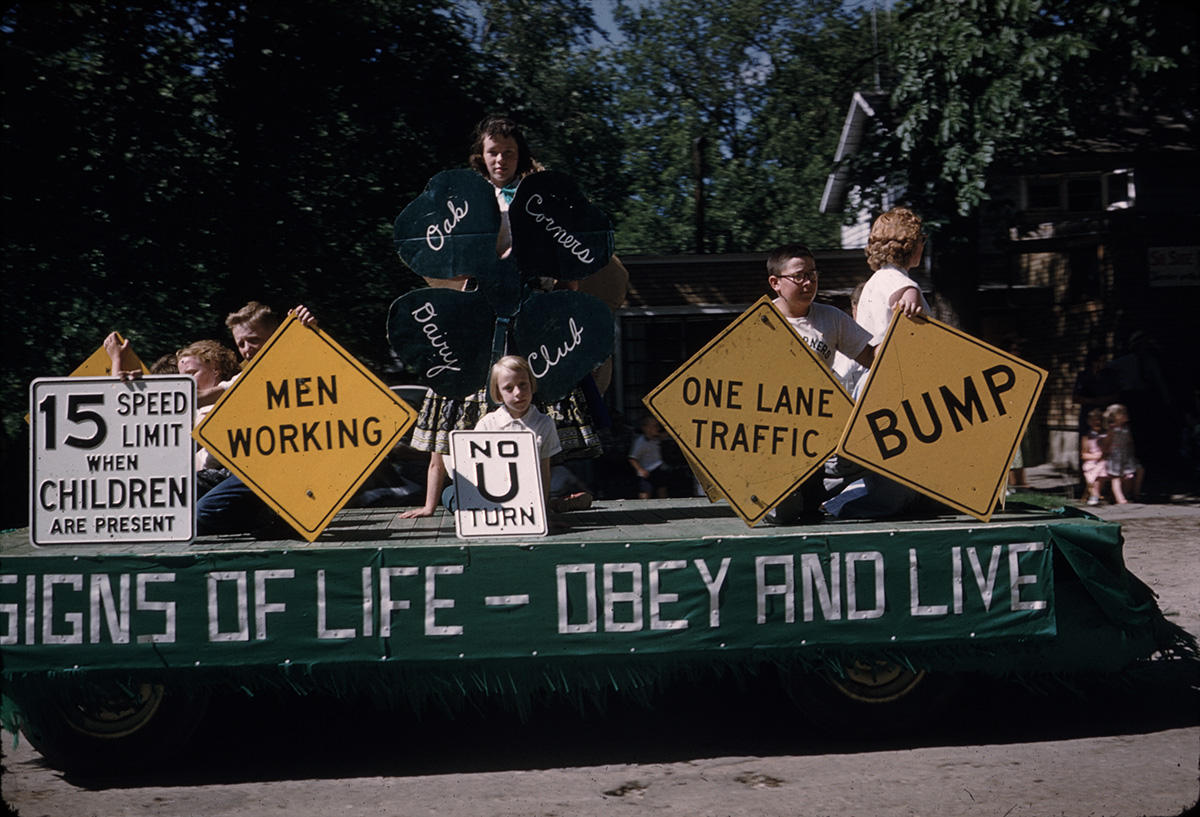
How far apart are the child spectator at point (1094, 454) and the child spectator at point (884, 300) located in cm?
841

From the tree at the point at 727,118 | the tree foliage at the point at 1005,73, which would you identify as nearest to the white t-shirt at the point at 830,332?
the tree foliage at the point at 1005,73

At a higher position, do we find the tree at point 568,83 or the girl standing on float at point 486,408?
the tree at point 568,83

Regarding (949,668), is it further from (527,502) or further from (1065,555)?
(527,502)

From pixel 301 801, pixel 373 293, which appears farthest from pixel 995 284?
pixel 301 801

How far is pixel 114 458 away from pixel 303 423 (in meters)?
0.76

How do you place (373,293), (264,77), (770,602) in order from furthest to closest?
(373,293)
(264,77)
(770,602)

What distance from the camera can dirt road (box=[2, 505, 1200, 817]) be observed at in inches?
156

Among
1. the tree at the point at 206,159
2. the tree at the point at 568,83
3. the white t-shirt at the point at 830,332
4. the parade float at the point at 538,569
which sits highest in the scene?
the tree at the point at 568,83

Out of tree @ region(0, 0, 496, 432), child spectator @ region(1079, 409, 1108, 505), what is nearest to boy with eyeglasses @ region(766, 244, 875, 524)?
child spectator @ region(1079, 409, 1108, 505)

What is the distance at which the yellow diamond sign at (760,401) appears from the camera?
466 centimetres

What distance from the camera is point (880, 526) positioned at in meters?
4.56

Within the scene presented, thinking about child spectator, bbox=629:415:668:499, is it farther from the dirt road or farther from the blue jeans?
the blue jeans

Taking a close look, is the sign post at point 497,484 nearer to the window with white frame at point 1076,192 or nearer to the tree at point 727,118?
the window with white frame at point 1076,192

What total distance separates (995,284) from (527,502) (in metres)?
17.7
